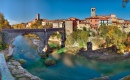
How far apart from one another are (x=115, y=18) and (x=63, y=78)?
19882 millimetres

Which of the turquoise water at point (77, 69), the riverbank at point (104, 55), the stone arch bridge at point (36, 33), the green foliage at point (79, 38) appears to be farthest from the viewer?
the green foliage at point (79, 38)

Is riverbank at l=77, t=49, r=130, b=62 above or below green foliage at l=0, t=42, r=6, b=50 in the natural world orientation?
below

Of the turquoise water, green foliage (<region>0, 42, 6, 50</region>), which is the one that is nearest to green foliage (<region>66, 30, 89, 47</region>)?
the turquoise water

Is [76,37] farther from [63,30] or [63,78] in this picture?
[63,78]

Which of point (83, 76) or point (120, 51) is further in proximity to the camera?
point (120, 51)

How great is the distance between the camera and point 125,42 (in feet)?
60.8

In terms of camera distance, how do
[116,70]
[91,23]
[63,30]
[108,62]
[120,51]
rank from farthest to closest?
[91,23] < [63,30] < [120,51] < [108,62] < [116,70]

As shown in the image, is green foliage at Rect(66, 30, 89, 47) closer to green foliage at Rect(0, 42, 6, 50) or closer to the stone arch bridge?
the stone arch bridge

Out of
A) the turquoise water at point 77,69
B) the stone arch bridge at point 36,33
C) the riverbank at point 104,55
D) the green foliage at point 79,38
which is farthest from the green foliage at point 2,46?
the green foliage at point 79,38

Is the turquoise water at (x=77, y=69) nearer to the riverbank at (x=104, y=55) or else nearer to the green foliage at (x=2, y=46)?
the riverbank at (x=104, y=55)

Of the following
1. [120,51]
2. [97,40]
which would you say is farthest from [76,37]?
[120,51]

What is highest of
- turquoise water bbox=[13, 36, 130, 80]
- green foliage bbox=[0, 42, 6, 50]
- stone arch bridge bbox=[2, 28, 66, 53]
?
stone arch bridge bbox=[2, 28, 66, 53]

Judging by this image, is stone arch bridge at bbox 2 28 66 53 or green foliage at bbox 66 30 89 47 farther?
green foliage at bbox 66 30 89 47

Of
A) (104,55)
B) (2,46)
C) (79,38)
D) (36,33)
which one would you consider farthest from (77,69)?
(79,38)
